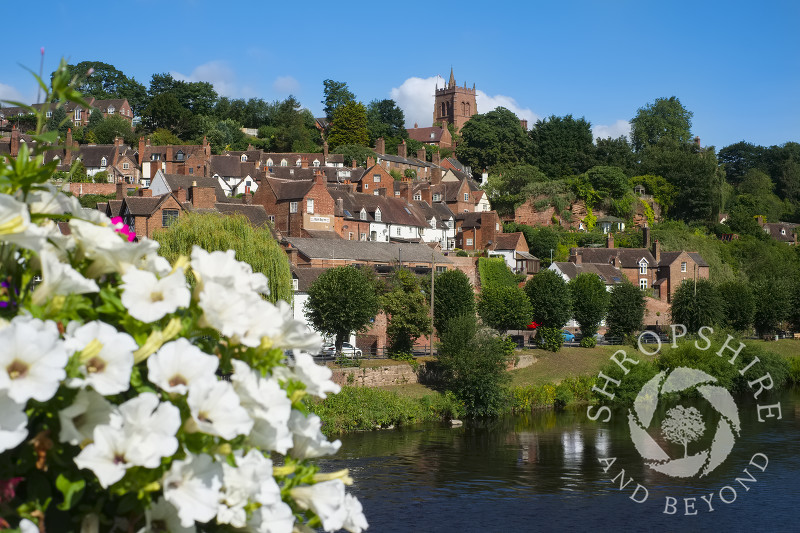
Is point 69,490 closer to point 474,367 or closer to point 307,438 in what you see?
point 307,438

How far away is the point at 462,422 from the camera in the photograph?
1587 inches

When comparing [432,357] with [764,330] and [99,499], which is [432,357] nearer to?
[764,330]

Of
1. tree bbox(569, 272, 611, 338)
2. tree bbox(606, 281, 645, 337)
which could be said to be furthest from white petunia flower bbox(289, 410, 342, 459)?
tree bbox(606, 281, 645, 337)

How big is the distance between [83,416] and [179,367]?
518mm

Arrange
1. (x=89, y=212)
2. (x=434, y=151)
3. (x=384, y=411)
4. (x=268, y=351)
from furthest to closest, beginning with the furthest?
(x=434, y=151) → (x=384, y=411) → (x=89, y=212) → (x=268, y=351)

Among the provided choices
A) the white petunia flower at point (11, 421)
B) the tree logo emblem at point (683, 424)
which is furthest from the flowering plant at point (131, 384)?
the tree logo emblem at point (683, 424)

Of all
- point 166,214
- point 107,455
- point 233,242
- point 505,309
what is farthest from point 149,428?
point 166,214

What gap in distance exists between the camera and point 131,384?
425 cm

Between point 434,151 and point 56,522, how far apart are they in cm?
11640

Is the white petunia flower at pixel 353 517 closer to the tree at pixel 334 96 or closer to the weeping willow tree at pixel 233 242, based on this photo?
the weeping willow tree at pixel 233 242

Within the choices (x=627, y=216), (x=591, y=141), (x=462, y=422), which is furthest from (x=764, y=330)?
(x=591, y=141)

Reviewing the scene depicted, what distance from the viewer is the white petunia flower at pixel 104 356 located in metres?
3.92

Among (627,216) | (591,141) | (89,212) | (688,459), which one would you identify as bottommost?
(688,459)

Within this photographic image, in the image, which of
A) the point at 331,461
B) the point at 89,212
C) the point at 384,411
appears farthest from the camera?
the point at 384,411
